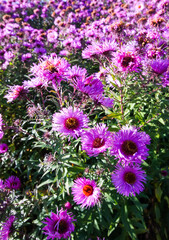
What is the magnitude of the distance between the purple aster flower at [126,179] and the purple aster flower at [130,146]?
0.60 ft

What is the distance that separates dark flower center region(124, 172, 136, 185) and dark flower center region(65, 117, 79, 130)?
542mm

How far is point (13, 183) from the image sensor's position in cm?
210

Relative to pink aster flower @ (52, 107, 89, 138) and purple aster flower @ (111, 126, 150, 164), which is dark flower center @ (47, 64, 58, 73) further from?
purple aster flower @ (111, 126, 150, 164)

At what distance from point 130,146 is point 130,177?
0.94 feet

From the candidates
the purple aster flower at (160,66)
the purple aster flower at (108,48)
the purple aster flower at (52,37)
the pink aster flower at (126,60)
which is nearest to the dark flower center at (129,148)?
the pink aster flower at (126,60)

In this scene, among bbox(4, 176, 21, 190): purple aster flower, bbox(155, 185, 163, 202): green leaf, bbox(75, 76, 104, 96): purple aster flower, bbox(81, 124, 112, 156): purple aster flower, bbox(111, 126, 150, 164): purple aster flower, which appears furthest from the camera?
bbox(155, 185, 163, 202): green leaf

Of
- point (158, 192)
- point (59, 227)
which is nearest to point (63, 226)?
point (59, 227)

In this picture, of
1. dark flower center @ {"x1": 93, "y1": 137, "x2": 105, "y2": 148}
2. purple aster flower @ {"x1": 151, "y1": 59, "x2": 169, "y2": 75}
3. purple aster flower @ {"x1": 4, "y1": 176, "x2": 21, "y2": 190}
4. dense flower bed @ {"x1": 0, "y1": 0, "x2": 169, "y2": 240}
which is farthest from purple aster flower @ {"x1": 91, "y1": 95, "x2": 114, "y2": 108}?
purple aster flower @ {"x1": 4, "y1": 176, "x2": 21, "y2": 190}

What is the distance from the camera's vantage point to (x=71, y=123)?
4.48 ft

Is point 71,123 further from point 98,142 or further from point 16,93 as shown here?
point 16,93

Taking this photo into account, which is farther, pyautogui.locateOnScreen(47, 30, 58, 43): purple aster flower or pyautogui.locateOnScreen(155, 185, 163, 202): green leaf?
pyautogui.locateOnScreen(47, 30, 58, 43): purple aster flower

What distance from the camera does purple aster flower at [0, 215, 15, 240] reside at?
64.5 inches

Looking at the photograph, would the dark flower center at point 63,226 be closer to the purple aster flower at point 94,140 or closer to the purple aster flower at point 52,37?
the purple aster flower at point 94,140

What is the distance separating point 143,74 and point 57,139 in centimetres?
111
